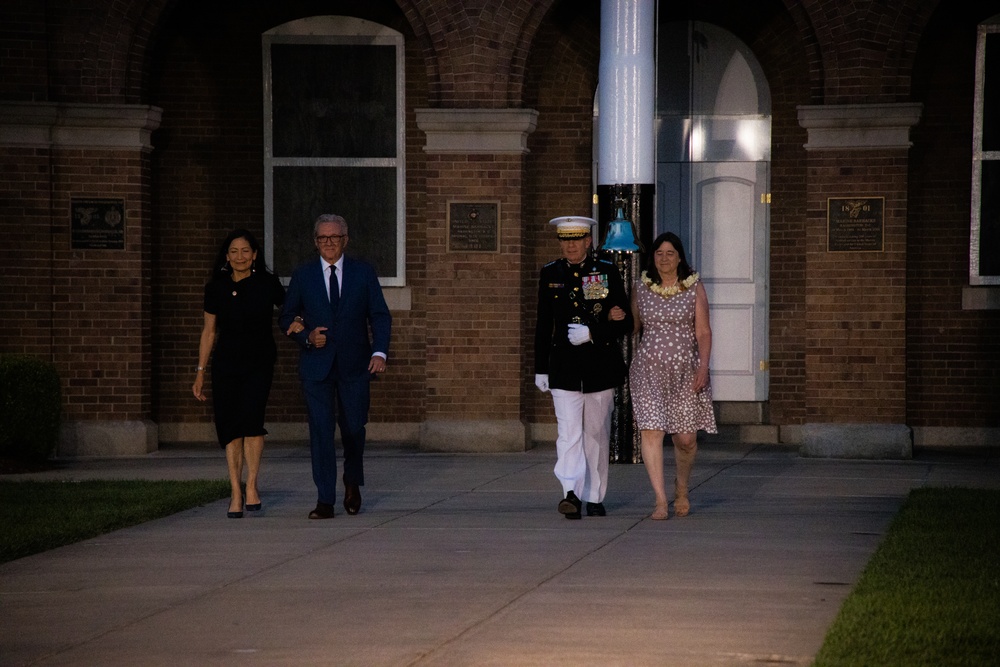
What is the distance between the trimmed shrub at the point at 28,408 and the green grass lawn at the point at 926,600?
693 centimetres

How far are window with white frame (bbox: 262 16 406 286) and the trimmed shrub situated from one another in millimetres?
2942

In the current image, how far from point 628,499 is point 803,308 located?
466 centimetres

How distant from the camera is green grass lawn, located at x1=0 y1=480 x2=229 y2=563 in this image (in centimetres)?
884

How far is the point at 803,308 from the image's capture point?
48.9 feet

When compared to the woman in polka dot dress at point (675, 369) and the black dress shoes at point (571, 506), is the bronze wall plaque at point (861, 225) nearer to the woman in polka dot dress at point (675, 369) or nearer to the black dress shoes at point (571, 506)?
the woman in polka dot dress at point (675, 369)

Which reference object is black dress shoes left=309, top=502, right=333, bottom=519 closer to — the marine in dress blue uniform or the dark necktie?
the dark necktie

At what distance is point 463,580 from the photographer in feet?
25.0

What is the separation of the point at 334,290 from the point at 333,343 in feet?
1.08

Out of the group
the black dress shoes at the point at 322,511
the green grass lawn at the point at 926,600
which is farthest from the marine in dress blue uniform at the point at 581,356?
the green grass lawn at the point at 926,600

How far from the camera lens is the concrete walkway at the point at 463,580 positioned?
6160mm

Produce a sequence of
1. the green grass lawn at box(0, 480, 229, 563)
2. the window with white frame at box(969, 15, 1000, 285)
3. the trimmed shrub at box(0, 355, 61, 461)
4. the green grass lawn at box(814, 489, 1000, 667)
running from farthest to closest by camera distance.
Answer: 1. the window with white frame at box(969, 15, 1000, 285)
2. the trimmed shrub at box(0, 355, 61, 461)
3. the green grass lawn at box(0, 480, 229, 563)
4. the green grass lawn at box(814, 489, 1000, 667)

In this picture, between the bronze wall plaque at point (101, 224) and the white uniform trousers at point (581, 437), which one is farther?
the bronze wall plaque at point (101, 224)

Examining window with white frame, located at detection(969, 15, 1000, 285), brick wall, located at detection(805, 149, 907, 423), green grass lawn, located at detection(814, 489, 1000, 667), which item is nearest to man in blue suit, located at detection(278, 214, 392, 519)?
green grass lawn, located at detection(814, 489, 1000, 667)

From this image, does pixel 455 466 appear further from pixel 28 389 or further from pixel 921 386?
pixel 921 386
